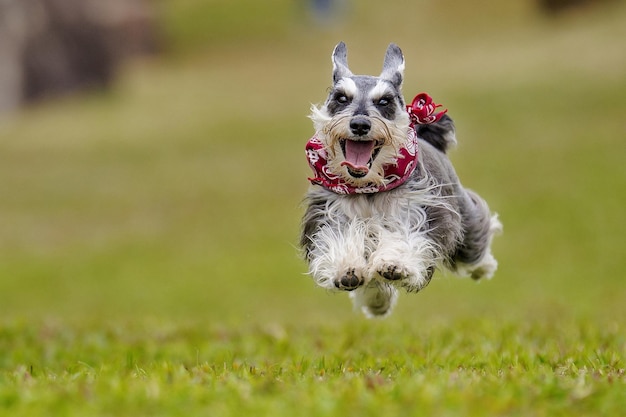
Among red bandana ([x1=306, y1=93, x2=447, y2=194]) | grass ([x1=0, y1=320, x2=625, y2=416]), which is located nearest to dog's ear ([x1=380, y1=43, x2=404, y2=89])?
red bandana ([x1=306, y1=93, x2=447, y2=194])

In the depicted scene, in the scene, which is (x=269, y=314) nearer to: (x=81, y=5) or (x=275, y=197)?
(x=275, y=197)

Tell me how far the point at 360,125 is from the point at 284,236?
16.6 m

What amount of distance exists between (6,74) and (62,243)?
49.2 ft

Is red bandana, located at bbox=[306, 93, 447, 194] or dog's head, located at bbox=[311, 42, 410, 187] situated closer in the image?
dog's head, located at bbox=[311, 42, 410, 187]

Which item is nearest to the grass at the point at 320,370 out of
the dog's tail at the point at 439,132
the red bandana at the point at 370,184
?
the red bandana at the point at 370,184

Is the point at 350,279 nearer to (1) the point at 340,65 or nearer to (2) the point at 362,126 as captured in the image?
(2) the point at 362,126

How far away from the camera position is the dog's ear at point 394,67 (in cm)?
684

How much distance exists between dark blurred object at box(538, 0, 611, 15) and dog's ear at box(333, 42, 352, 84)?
38.4 metres

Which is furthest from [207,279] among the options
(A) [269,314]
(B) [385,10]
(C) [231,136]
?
(B) [385,10]

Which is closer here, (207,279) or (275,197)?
(207,279)

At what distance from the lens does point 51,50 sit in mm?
37938

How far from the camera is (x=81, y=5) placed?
3816 cm

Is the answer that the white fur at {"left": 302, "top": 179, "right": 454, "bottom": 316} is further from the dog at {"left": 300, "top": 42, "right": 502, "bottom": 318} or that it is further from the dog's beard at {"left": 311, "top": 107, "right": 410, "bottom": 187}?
the dog's beard at {"left": 311, "top": 107, "right": 410, "bottom": 187}

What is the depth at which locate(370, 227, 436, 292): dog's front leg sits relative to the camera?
650 centimetres
